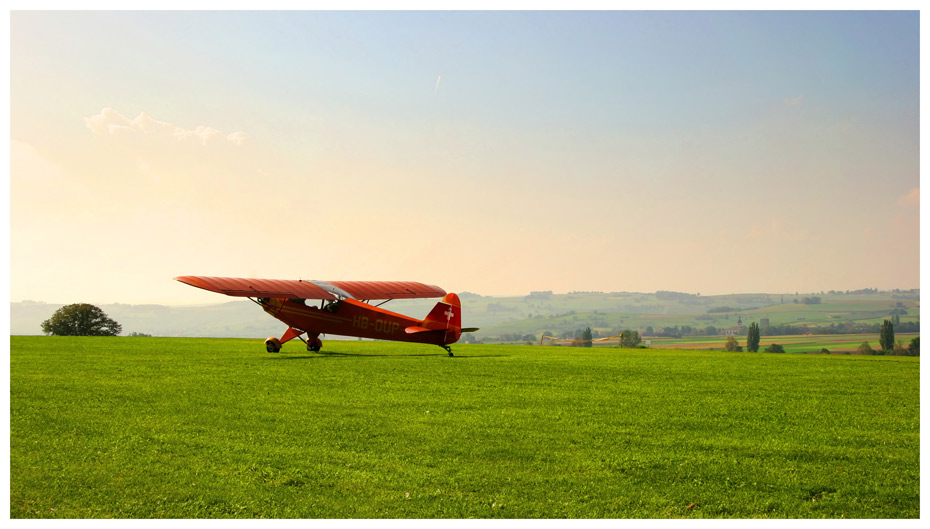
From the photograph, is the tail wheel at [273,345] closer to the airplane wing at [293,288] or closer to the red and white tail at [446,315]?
the airplane wing at [293,288]

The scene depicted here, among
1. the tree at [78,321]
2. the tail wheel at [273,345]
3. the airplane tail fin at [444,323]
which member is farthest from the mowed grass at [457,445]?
the tree at [78,321]

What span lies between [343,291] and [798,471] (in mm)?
21596

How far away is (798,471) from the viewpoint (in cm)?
975

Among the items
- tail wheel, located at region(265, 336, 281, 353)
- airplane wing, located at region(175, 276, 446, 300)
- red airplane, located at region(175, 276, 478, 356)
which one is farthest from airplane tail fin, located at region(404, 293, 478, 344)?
tail wheel, located at region(265, 336, 281, 353)

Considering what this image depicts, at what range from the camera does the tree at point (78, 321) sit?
160 ft

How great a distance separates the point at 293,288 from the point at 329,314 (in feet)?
5.51

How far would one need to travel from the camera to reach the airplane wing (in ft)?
87.7

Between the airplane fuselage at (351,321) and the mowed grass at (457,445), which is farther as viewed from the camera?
the airplane fuselage at (351,321)

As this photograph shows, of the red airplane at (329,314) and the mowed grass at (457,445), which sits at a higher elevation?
the red airplane at (329,314)

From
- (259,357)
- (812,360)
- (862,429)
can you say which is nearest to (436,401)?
(862,429)

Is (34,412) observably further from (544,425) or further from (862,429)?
(862,429)

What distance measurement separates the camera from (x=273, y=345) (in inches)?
1094

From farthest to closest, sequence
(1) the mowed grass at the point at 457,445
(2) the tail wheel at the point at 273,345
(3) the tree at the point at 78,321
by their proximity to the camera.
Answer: (3) the tree at the point at 78,321 < (2) the tail wheel at the point at 273,345 < (1) the mowed grass at the point at 457,445

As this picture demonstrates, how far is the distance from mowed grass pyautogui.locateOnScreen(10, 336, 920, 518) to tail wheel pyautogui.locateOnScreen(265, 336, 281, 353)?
26.5 feet
